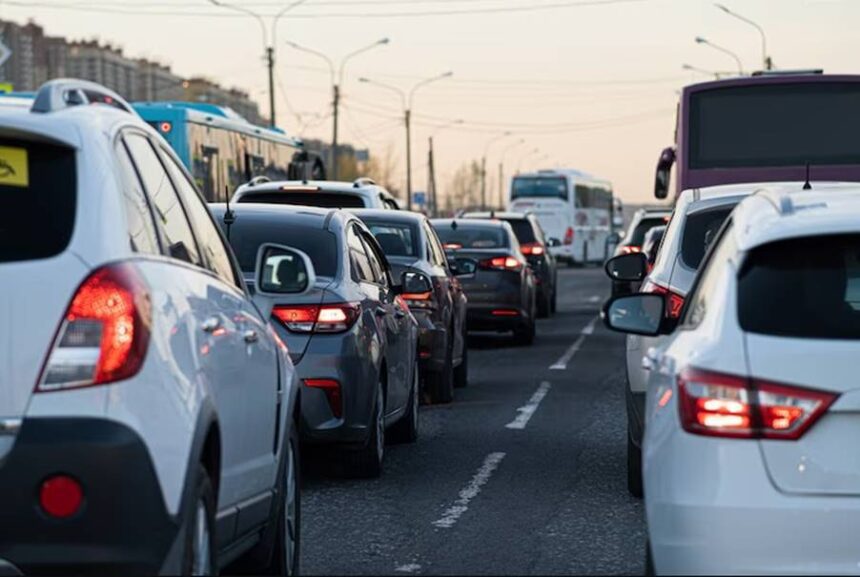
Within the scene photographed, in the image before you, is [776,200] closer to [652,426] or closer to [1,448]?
[652,426]

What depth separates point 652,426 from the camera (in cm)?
603

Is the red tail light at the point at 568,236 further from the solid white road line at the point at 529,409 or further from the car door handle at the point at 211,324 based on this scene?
the car door handle at the point at 211,324

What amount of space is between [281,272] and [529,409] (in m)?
8.80

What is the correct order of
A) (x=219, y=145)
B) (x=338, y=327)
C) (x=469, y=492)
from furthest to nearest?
(x=219, y=145), (x=338, y=327), (x=469, y=492)

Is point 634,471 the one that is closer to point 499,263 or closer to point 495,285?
point 495,285

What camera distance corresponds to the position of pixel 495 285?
84.2 feet

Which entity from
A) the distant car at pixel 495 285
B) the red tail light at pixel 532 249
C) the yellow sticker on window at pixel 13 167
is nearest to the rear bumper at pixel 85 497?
the yellow sticker on window at pixel 13 167

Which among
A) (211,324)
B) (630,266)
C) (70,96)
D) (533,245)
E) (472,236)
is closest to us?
(70,96)

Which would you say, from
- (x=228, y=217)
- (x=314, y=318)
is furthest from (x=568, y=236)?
(x=314, y=318)

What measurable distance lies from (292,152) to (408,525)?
3275 centimetres

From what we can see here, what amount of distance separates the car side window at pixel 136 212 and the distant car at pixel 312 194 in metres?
11.2

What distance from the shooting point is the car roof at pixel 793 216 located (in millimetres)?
5812

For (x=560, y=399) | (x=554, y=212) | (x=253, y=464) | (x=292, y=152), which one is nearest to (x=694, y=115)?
(x=560, y=399)

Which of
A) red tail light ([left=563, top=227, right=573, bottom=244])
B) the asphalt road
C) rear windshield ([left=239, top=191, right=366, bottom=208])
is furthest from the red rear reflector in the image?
red tail light ([left=563, top=227, right=573, bottom=244])
